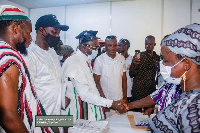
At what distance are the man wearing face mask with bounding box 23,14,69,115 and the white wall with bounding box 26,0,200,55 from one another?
3824 mm

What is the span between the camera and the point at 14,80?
0.94 metres

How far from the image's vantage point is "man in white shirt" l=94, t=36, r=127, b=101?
2.96 metres

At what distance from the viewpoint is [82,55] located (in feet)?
7.18

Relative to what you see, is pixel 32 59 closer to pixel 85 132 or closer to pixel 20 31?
pixel 20 31

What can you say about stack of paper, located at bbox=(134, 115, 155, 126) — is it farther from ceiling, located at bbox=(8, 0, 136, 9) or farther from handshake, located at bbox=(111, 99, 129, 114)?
ceiling, located at bbox=(8, 0, 136, 9)

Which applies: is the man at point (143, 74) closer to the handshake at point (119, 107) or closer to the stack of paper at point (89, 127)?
the handshake at point (119, 107)

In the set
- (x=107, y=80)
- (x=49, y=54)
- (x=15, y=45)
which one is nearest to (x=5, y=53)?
(x=15, y=45)

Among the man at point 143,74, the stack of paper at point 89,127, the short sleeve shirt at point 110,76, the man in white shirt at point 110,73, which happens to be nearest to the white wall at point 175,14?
the man at point 143,74

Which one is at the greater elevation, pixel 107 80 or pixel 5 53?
pixel 5 53

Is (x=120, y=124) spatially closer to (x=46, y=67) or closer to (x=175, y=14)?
(x=46, y=67)

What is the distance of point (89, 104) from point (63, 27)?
95 centimetres

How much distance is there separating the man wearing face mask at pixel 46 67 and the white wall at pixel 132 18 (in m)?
3.82

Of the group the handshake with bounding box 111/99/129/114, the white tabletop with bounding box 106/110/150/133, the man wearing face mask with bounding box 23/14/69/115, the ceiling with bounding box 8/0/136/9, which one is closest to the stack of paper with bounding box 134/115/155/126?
the white tabletop with bounding box 106/110/150/133

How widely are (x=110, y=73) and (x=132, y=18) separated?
303cm
